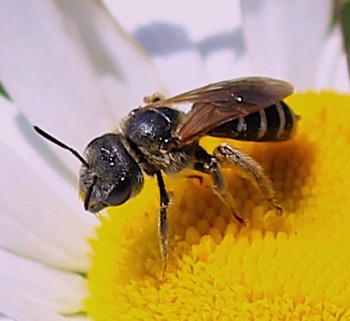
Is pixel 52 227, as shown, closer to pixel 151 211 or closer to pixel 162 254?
pixel 151 211

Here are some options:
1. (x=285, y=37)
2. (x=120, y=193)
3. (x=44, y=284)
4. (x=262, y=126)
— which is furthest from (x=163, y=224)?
(x=285, y=37)

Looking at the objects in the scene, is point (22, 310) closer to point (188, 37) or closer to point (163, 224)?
point (163, 224)

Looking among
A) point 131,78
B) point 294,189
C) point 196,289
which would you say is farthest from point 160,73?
point 196,289

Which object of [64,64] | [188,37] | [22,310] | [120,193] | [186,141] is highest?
[188,37]

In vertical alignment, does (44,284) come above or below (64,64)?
below

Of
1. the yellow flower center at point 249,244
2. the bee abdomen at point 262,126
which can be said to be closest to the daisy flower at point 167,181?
the yellow flower center at point 249,244

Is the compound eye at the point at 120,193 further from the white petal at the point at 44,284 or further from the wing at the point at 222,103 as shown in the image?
the white petal at the point at 44,284

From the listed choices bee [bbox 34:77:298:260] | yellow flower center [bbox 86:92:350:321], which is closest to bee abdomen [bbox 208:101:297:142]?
bee [bbox 34:77:298:260]
